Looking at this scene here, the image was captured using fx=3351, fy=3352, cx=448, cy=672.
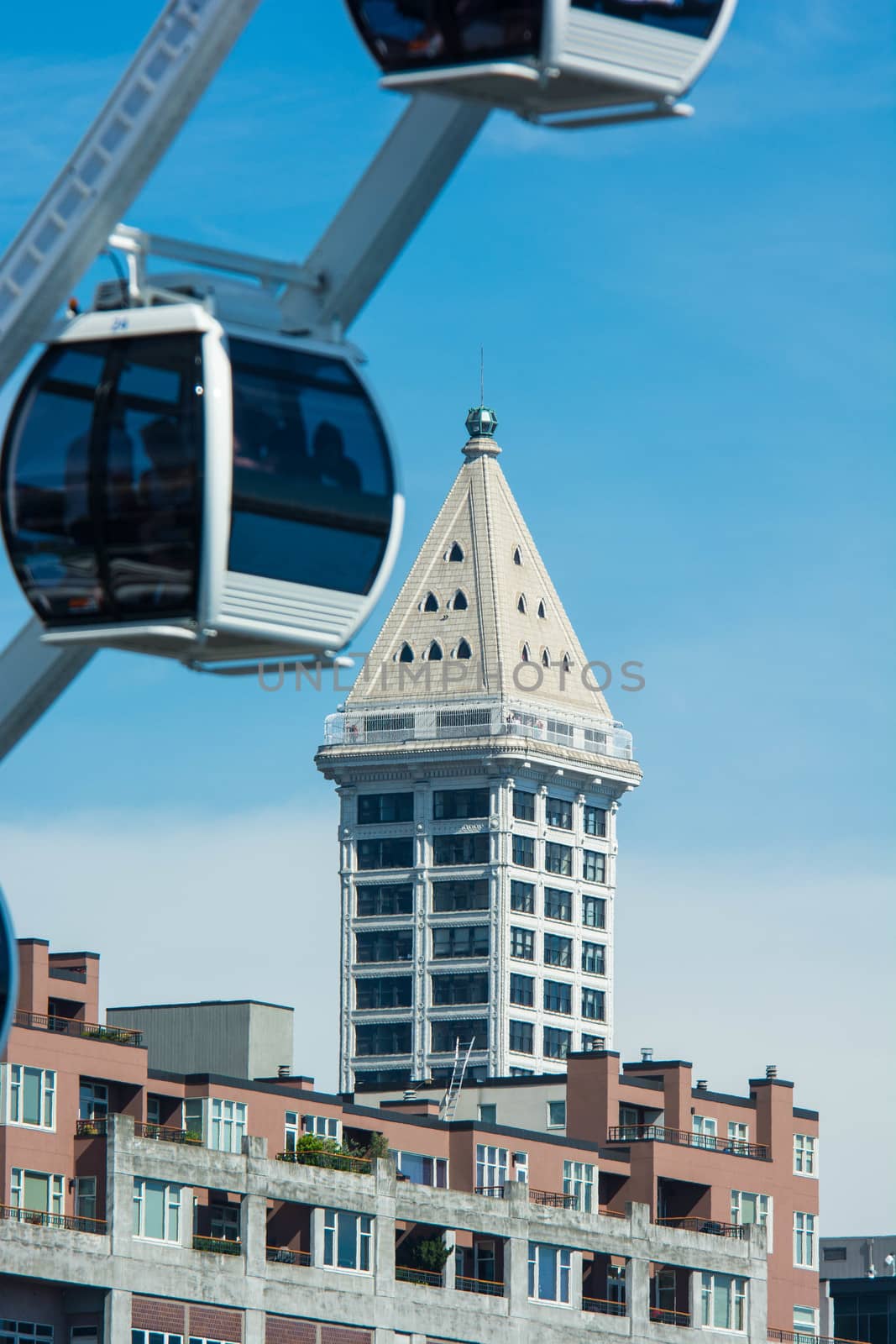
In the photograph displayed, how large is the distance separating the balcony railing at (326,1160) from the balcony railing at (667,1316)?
644 inches

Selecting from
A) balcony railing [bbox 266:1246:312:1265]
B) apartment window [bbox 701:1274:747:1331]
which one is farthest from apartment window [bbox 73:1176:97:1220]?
apartment window [bbox 701:1274:747:1331]

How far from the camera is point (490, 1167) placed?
431 ft

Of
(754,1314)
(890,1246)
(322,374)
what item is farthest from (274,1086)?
(322,374)

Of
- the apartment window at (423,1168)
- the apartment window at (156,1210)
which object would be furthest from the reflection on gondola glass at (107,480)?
the apartment window at (423,1168)

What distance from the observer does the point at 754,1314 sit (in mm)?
137500

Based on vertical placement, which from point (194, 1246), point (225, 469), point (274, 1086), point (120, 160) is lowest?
point (225, 469)

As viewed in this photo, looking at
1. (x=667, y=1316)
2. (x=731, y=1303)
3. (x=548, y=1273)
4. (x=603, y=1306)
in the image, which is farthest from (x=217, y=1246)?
(x=731, y=1303)

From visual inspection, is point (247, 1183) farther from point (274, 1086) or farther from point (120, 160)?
point (120, 160)

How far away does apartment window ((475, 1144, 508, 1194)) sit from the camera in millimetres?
130250

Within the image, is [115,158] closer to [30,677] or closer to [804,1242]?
[30,677]

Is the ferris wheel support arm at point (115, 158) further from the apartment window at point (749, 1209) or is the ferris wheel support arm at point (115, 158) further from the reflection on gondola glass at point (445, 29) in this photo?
the apartment window at point (749, 1209)

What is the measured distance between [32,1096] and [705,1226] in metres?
40.0

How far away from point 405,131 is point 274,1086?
10499 cm

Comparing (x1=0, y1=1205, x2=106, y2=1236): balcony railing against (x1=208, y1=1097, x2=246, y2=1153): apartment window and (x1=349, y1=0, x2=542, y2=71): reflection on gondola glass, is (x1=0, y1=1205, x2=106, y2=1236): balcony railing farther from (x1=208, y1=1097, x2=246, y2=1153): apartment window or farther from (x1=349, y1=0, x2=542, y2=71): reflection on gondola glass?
(x1=349, y1=0, x2=542, y2=71): reflection on gondola glass
